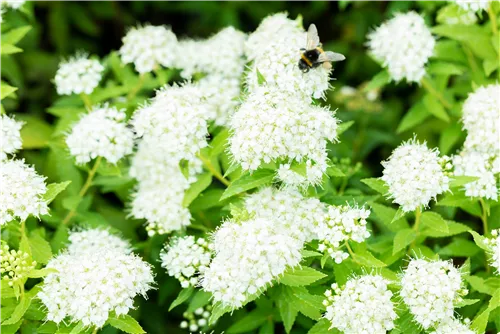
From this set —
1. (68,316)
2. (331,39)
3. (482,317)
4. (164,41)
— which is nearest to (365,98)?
(331,39)

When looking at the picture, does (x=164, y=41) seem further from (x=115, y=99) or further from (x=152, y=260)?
(x=152, y=260)

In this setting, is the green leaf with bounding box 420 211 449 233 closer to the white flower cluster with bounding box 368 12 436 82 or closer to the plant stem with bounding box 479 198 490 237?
the plant stem with bounding box 479 198 490 237

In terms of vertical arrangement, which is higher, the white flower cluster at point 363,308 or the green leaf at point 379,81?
the green leaf at point 379,81

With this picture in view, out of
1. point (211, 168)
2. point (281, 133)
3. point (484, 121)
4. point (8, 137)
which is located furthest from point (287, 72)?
point (8, 137)

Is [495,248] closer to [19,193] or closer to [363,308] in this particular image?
[363,308]

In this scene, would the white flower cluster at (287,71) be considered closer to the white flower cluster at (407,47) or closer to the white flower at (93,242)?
the white flower cluster at (407,47)

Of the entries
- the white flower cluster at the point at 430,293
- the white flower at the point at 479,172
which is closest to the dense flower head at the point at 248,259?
the white flower cluster at the point at 430,293
